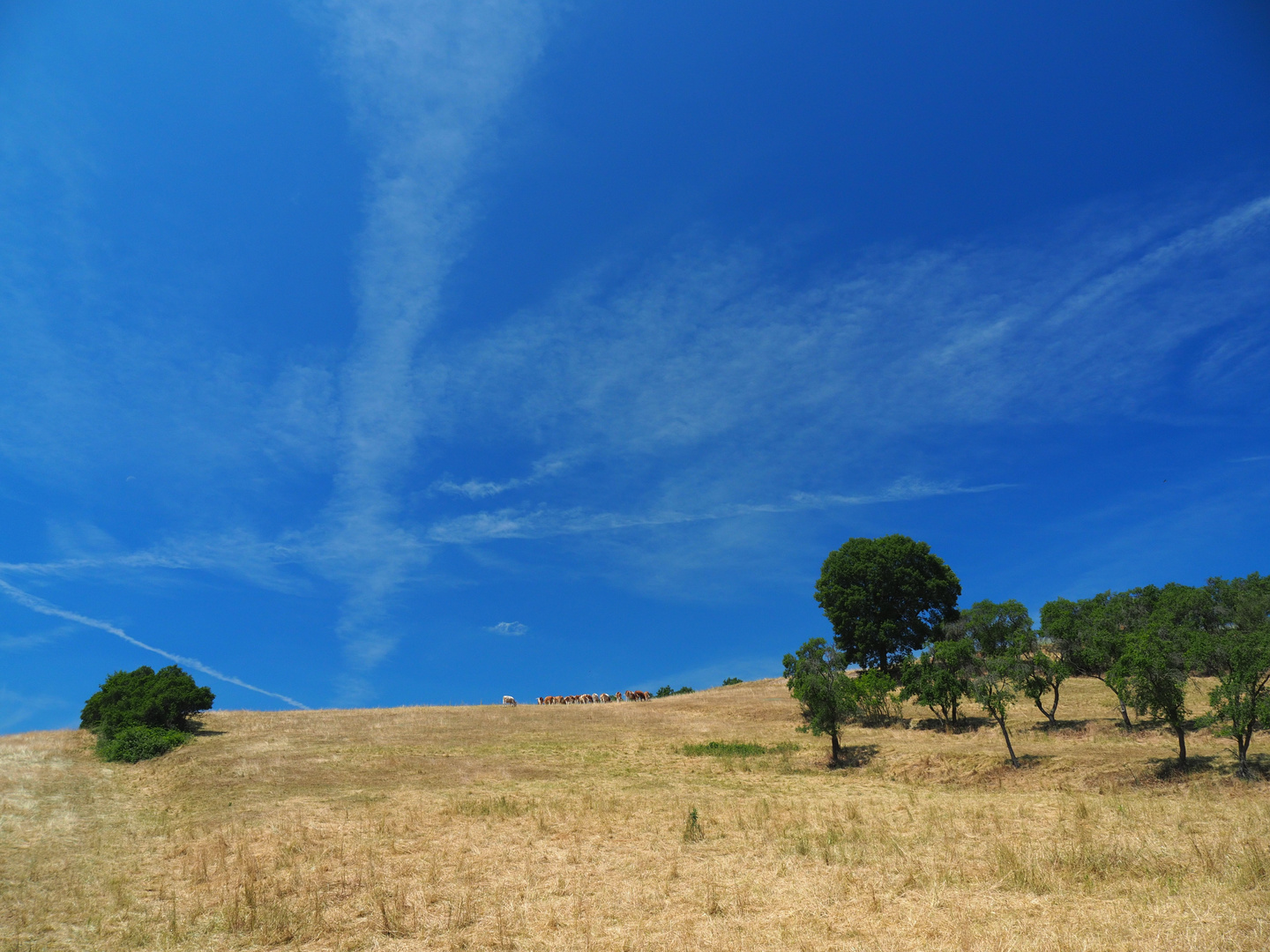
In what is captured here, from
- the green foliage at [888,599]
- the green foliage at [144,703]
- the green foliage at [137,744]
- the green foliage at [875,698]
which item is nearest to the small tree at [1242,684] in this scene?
the green foliage at [875,698]

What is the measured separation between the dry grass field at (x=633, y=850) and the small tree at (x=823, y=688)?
105 inches

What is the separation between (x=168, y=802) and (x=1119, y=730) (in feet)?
167

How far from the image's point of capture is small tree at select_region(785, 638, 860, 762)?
39.2 m

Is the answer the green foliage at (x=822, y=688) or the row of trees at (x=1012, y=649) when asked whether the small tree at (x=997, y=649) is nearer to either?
the row of trees at (x=1012, y=649)

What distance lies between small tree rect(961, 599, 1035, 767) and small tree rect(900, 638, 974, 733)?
0.93 m

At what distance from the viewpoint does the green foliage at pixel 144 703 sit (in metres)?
41.8

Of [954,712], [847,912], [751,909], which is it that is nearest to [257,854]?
[751,909]

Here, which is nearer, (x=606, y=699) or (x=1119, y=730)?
(x=1119, y=730)

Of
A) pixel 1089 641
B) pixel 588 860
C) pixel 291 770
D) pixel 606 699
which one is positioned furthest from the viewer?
pixel 606 699

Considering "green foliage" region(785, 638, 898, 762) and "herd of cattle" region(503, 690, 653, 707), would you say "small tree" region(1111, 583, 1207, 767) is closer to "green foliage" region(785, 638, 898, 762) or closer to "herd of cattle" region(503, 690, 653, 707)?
"green foliage" region(785, 638, 898, 762)

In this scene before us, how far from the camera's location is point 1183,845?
688 inches

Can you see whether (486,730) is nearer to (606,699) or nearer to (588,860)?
(588,860)

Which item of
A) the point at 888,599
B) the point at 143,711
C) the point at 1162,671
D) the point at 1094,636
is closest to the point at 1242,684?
the point at 1162,671

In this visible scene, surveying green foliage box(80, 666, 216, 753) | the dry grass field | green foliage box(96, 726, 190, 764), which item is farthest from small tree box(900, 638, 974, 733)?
green foliage box(80, 666, 216, 753)
